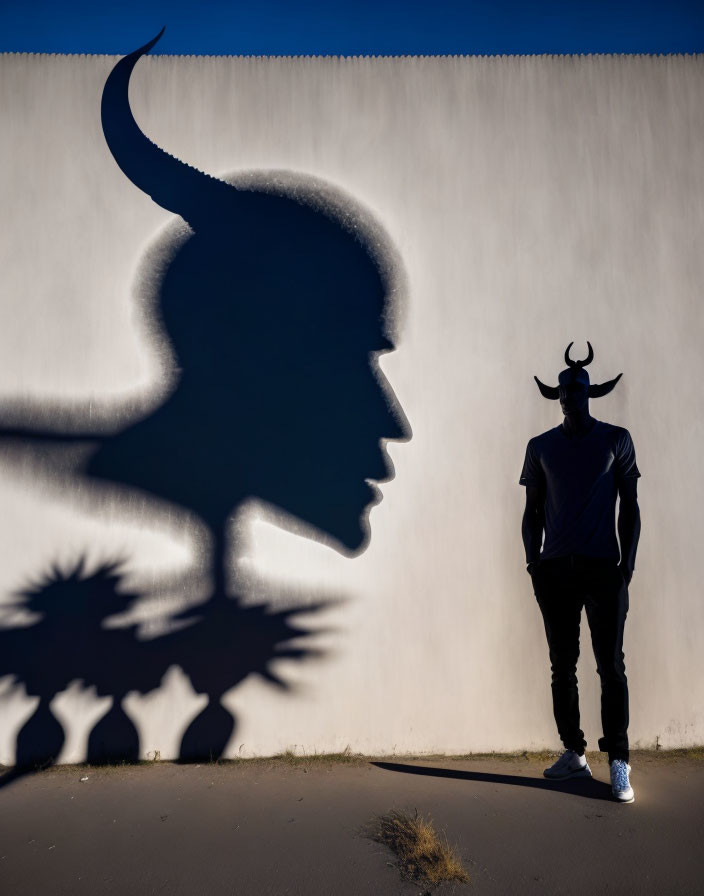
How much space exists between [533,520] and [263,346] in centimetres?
162

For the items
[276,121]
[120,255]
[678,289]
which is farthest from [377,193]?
[678,289]

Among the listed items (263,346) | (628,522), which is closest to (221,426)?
(263,346)

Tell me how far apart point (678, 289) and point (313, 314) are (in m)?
1.99

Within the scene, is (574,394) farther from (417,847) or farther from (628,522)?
(417,847)

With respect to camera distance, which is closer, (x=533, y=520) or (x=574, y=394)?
(x=574, y=394)

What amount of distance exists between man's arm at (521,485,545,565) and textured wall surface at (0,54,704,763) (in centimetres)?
34

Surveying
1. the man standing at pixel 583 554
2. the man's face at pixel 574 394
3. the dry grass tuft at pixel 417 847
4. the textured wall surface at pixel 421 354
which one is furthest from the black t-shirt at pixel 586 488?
the dry grass tuft at pixel 417 847

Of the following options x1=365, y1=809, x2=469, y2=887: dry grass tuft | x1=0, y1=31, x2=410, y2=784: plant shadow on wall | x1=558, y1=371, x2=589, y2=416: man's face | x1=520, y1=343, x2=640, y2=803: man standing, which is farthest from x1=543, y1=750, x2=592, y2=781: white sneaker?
x1=558, y1=371, x2=589, y2=416: man's face

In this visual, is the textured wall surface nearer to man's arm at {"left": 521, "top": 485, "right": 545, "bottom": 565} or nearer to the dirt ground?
the dirt ground

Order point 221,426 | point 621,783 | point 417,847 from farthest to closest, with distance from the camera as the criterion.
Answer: point 221,426 < point 621,783 < point 417,847

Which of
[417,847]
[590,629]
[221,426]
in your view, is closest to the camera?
[417,847]

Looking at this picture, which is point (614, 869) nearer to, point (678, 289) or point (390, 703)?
point (390, 703)

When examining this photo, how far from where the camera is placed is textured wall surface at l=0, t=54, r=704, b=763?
9.36ft

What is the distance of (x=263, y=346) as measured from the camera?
3016 mm
